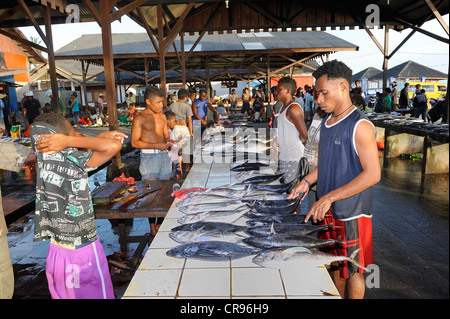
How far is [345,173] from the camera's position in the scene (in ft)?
7.22

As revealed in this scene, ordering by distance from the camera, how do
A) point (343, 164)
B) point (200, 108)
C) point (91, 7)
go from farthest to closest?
point (200, 108), point (91, 7), point (343, 164)

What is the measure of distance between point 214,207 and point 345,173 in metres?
1.11

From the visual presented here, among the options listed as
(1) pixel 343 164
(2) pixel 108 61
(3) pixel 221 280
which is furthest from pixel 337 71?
(2) pixel 108 61

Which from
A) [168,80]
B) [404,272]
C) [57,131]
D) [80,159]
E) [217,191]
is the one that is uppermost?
[168,80]

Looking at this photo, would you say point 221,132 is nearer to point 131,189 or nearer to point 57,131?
point 131,189

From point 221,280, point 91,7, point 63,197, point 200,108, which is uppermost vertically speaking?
point 91,7

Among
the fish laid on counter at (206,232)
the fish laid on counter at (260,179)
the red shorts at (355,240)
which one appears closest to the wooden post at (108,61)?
the fish laid on counter at (260,179)

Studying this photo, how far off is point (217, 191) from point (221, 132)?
454 centimetres

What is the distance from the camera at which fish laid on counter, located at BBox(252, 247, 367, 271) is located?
6.19 ft

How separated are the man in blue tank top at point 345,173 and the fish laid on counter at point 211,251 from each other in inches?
19.4

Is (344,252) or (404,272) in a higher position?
(344,252)

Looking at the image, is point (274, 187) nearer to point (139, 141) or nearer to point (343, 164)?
point (343, 164)
